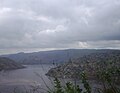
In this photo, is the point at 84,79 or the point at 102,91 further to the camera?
the point at 102,91

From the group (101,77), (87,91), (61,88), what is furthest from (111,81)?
(61,88)

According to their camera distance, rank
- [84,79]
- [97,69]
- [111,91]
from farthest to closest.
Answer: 1. [97,69]
2. [111,91]
3. [84,79]

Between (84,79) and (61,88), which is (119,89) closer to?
(84,79)

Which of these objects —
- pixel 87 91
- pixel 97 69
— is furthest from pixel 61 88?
pixel 97 69

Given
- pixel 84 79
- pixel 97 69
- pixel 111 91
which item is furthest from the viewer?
pixel 97 69

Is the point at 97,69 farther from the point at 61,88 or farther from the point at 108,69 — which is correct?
the point at 61,88

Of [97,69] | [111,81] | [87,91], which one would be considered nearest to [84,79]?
[87,91]

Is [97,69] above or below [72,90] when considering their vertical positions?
above

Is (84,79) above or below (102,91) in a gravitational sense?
above

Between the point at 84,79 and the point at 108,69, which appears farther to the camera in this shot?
the point at 108,69
